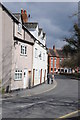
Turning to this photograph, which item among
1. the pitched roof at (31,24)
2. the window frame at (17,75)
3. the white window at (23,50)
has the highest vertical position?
the pitched roof at (31,24)

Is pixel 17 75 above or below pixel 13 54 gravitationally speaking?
below

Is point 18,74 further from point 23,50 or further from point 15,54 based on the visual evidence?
point 23,50

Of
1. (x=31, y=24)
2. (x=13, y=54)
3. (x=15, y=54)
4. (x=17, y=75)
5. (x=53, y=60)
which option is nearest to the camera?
(x=13, y=54)

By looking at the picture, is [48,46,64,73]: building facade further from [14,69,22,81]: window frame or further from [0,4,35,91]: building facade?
[14,69,22,81]: window frame

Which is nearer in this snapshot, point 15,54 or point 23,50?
point 15,54

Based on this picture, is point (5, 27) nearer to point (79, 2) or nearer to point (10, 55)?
point (10, 55)

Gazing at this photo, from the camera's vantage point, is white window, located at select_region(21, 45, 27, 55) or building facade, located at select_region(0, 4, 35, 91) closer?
building facade, located at select_region(0, 4, 35, 91)

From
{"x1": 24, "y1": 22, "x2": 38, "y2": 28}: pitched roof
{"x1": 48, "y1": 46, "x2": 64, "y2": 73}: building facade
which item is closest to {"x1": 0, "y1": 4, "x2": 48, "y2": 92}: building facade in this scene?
{"x1": 24, "y1": 22, "x2": 38, "y2": 28}: pitched roof

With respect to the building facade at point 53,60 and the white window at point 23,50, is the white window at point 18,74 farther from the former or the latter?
the building facade at point 53,60

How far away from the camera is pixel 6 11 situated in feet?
59.5

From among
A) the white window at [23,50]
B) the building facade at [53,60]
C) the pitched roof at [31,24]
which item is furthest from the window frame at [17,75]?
the building facade at [53,60]

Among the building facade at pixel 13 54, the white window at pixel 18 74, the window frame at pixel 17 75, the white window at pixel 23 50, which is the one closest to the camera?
the building facade at pixel 13 54

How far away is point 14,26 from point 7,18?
1.09 m

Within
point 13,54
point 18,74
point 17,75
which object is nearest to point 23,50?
point 13,54
